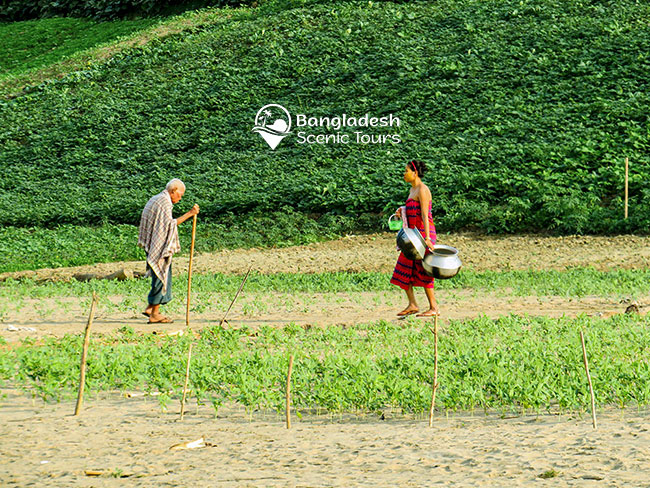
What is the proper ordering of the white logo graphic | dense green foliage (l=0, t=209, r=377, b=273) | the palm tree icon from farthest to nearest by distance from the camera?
the palm tree icon
the white logo graphic
dense green foliage (l=0, t=209, r=377, b=273)

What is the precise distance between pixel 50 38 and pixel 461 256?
95.4 feet

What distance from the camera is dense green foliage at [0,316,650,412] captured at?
5.34 metres

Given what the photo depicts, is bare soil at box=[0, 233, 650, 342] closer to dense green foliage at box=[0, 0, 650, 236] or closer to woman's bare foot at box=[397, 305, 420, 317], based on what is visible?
woman's bare foot at box=[397, 305, 420, 317]

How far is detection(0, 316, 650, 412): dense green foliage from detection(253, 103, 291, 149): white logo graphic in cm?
1482

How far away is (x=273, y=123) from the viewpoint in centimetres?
2309

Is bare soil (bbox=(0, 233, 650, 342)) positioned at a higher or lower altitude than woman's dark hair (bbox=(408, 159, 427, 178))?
lower

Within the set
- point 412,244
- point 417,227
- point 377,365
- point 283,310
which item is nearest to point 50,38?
point 283,310

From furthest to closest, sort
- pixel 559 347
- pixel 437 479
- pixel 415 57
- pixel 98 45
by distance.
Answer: pixel 98 45 < pixel 415 57 < pixel 559 347 < pixel 437 479

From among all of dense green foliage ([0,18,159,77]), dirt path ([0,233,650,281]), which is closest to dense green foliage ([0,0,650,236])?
dirt path ([0,233,650,281])

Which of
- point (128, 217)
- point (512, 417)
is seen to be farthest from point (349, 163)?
point (512, 417)

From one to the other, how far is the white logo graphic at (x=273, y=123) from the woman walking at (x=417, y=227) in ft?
44.0

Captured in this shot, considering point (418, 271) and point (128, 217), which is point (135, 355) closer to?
point (418, 271)

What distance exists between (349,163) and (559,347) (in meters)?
13.7

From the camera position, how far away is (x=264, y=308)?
9867mm
